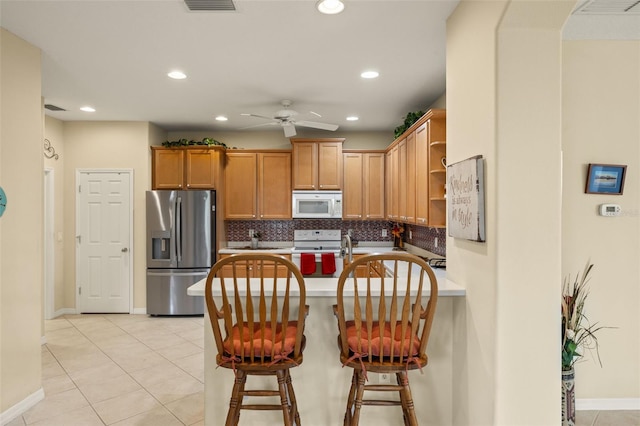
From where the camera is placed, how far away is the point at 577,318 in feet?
7.72

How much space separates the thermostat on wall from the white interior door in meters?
5.21

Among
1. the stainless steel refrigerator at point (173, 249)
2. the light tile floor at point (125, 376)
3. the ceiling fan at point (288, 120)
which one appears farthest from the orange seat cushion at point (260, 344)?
the stainless steel refrigerator at point (173, 249)

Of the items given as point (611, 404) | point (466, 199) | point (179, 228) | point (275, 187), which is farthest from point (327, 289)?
point (275, 187)

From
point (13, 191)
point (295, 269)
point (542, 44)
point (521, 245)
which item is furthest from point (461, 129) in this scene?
point (13, 191)

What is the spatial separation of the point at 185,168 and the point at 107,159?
3.38 feet

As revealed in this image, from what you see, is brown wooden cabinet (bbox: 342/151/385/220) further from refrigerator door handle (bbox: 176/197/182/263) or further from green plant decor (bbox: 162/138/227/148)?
refrigerator door handle (bbox: 176/197/182/263)

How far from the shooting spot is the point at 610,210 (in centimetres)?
255

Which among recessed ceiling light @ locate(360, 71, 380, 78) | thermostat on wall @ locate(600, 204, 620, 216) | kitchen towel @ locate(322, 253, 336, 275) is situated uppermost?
recessed ceiling light @ locate(360, 71, 380, 78)

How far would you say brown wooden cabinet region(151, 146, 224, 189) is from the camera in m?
5.20

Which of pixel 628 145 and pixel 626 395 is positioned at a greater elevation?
pixel 628 145

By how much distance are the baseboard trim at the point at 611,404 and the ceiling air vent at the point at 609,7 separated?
8.48 feet

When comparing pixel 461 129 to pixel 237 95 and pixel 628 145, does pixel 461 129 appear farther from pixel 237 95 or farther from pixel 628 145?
pixel 237 95

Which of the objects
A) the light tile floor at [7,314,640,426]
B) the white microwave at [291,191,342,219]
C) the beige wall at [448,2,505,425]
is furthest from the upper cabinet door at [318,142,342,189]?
the beige wall at [448,2,505,425]

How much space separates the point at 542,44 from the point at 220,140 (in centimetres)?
481
